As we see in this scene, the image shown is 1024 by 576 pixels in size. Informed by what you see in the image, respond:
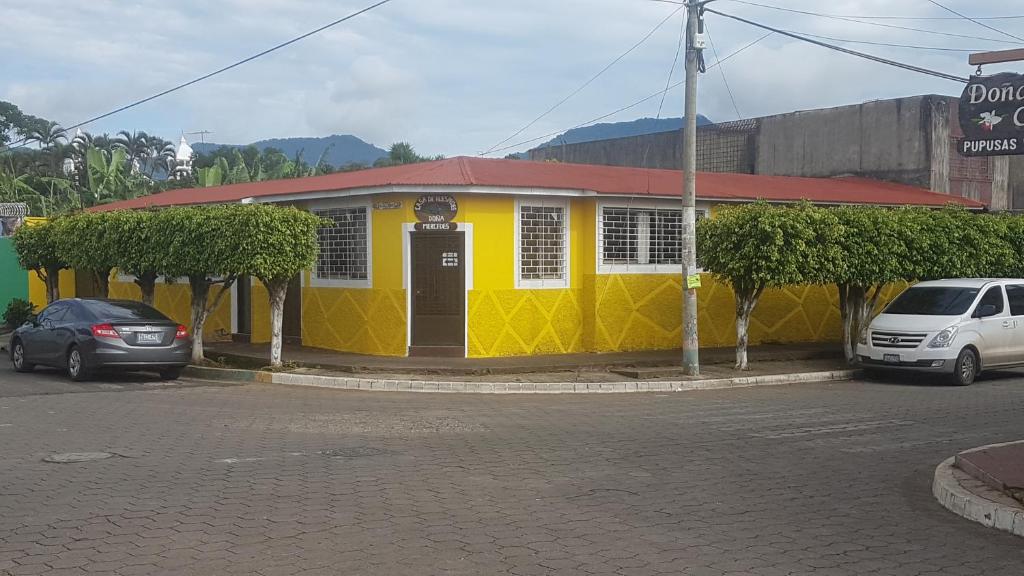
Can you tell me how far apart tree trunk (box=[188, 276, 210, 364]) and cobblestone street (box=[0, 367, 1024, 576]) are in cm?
462

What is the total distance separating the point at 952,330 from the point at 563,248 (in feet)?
23.7

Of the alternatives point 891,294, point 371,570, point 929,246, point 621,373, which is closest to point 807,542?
point 371,570

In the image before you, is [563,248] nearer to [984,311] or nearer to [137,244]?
[984,311]

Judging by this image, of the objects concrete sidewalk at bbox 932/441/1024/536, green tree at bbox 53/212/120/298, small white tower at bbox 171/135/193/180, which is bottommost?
concrete sidewalk at bbox 932/441/1024/536

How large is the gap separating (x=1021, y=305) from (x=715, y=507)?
41.8 feet

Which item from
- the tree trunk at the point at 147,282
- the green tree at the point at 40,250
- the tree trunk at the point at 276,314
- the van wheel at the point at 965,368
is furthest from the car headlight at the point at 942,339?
the green tree at the point at 40,250

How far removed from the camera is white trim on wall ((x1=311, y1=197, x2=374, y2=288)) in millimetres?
18594

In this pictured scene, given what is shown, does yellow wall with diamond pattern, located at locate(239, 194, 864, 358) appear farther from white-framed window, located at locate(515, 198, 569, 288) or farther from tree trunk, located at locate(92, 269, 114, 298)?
tree trunk, located at locate(92, 269, 114, 298)

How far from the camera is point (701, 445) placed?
10.1 meters

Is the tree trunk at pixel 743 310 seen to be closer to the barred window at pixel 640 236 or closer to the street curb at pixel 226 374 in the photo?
the barred window at pixel 640 236

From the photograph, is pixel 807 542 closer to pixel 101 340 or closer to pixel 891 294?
pixel 101 340

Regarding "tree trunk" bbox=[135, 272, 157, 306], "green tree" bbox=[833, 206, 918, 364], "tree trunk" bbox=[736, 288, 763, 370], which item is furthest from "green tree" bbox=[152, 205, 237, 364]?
"green tree" bbox=[833, 206, 918, 364]

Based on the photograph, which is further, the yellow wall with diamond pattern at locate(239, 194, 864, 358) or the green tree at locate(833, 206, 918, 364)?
the yellow wall with diamond pattern at locate(239, 194, 864, 358)

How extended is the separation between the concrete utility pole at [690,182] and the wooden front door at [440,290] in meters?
4.18
